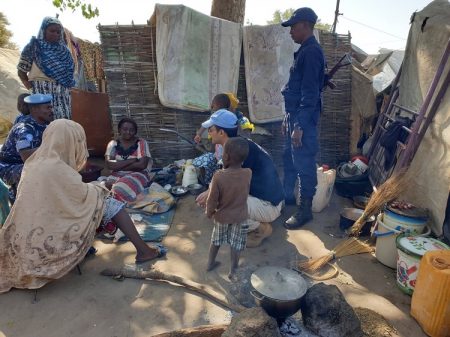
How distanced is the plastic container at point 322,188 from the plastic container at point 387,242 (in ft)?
3.58

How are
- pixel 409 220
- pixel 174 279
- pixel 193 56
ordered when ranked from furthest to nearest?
pixel 193 56 → pixel 409 220 → pixel 174 279

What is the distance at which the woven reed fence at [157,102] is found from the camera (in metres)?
5.38

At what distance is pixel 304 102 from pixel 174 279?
2.35 meters

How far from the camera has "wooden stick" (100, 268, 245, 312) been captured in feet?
8.65

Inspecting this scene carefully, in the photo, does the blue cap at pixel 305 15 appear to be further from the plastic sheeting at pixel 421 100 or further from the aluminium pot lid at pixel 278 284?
the aluminium pot lid at pixel 278 284

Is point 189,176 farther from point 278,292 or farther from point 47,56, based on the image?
point 278,292

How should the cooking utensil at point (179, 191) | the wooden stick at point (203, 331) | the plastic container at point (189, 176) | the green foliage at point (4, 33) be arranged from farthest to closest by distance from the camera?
the green foliage at point (4, 33) < the plastic container at point (189, 176) < the cooking utensil at point (179, 191) < the wooden stick at point (203, 331)

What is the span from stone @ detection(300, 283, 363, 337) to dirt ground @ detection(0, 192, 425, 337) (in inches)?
23.8

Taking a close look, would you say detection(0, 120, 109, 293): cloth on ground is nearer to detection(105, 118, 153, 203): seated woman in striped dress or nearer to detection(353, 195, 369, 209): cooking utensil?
detection(105, 118, 153, 203): seated woman in striped dress

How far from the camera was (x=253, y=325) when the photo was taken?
1.87 meters

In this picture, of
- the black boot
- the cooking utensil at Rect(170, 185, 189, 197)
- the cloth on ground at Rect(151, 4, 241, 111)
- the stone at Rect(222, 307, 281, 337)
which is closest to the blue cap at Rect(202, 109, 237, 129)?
the black boot

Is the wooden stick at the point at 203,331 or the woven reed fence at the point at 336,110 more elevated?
the woven reed fence at the point at 336,110

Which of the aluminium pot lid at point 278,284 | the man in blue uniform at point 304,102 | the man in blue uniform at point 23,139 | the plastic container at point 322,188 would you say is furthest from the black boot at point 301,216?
the man in blue uniform at point 23,139

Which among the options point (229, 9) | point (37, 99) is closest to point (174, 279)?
point (37, 99)
